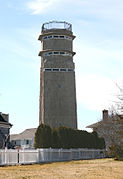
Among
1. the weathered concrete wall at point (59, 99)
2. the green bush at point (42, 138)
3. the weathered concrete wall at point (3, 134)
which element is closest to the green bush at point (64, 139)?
the green bush at point (42, 138)

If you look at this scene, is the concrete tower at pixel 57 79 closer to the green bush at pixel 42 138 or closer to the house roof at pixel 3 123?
the house roof at pixel 3 123

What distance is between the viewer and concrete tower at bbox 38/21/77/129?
5322 centimetres

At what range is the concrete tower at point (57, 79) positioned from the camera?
2095 inches

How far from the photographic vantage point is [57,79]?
5466cm

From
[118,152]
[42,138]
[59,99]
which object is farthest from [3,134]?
[118,152]

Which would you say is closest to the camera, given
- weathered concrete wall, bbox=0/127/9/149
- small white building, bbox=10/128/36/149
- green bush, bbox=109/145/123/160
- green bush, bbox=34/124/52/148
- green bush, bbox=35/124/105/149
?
green bush, bbox=109/145/123/160

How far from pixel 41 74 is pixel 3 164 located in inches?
1382

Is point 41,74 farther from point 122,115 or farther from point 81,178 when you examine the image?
point 81,178

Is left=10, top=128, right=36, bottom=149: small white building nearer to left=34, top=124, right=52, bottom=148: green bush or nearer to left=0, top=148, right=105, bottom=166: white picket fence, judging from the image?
left=0, top=148, right=105, bottom=166: white picket fence

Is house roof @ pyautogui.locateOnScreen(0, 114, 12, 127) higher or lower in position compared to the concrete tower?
lower

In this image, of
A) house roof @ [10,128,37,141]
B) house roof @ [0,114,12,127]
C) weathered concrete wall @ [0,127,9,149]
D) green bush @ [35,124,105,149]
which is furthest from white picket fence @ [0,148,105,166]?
house roof @ [10,128,37,141]

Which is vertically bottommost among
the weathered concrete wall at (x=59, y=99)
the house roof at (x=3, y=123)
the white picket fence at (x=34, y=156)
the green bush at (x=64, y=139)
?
the white picket fence at (x=34, y=156)

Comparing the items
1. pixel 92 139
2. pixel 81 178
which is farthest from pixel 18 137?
pixel 81 178

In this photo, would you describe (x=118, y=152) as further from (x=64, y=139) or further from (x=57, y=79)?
(x=57, y=79)
